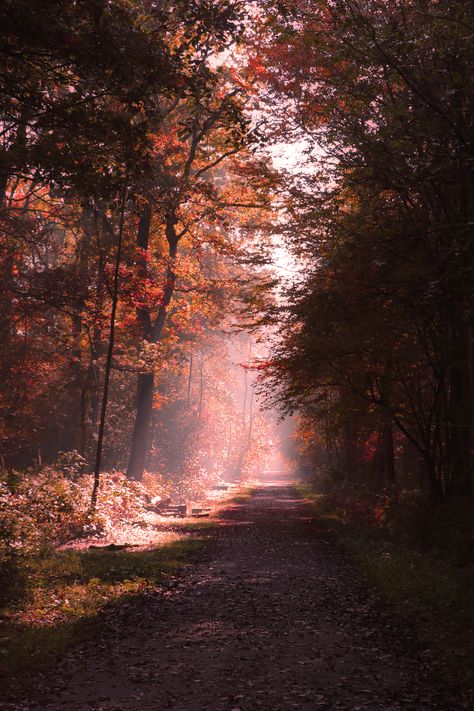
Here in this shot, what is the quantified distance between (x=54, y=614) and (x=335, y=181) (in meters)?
11.0

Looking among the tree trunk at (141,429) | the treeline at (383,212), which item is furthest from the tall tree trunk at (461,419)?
the tree trunk at (141,429)

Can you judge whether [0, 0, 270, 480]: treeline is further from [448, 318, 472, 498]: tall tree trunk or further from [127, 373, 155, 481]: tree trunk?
[448, 318, 472, 498]: tall tree trunk

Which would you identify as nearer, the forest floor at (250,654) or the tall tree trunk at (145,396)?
the forest floor at (250,654)

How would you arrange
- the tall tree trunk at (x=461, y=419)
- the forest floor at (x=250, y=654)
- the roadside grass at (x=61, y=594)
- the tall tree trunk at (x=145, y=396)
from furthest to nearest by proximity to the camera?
the tall tree trunk at (x=145, y=396) → the tall tree trunk at (x=461, y=419) → the roadside grass at (x=61, y=594) → the forest floor at (x=250, y=654)

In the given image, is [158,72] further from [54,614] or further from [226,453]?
[226,453]


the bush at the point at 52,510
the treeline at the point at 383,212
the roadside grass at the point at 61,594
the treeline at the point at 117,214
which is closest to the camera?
the roadside grass at the point at 61,594

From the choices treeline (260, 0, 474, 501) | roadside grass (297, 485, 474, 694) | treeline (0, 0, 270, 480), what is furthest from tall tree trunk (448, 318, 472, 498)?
treeline (0, 0, 270, 480)

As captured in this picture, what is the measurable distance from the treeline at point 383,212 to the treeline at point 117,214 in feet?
6.17

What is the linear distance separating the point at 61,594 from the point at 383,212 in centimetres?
969

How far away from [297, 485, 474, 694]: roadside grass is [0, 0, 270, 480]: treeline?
24.3 feet

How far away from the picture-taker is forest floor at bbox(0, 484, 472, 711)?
5.62 meters

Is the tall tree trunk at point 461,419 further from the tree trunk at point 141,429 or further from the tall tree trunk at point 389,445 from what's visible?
the tree trunk at point 141,429

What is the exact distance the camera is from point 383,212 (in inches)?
508

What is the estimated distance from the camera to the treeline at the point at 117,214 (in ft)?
27.5
